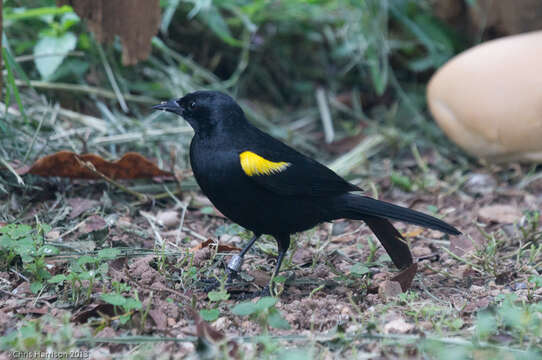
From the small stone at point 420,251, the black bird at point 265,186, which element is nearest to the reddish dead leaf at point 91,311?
the black bird at point 265,186

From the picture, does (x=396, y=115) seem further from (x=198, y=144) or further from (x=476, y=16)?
(x=198, y=144)

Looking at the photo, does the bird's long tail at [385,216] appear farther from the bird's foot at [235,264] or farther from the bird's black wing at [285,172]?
the bird's foot at [235,264]

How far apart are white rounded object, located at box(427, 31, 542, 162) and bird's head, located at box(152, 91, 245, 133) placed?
7.14 ft

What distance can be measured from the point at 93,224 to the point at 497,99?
2.95 meters

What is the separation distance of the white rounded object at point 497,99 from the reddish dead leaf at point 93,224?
278 centimetres

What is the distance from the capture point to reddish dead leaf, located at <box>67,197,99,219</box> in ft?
11.9

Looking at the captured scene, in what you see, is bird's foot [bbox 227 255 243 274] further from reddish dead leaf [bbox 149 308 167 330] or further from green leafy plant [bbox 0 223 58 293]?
green leafy plant [bbox 0 223 58 293]

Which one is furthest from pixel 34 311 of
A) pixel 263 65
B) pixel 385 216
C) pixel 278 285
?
pixel 263 65

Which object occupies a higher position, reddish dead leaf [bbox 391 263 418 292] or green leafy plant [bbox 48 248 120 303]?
reddish dead leaf [bbox 391 263 418 292]

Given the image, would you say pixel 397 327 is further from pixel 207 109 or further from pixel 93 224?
pixel 93 224

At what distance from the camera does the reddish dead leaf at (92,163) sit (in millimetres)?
3594

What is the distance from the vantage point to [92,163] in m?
3.71

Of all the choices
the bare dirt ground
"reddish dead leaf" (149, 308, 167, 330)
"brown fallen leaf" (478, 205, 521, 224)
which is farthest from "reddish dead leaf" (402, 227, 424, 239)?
"reddish dead leaf" (149, 308, 167, 330)

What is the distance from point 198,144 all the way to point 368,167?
2.07m
